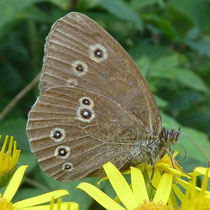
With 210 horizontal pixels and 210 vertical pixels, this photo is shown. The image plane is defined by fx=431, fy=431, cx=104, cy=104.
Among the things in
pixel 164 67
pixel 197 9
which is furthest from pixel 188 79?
pixel 197 9

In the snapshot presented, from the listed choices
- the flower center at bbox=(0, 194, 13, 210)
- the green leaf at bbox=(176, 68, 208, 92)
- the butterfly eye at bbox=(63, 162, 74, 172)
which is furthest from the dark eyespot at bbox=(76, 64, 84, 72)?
the green leaf at bbox=(176, 68, 208, 92)

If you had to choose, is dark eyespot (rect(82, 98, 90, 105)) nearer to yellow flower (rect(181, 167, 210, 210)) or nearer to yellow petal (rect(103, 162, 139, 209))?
yellow petal (rect(103, 162, 139, 209))

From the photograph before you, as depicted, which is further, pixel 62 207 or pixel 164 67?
pixel 164 67

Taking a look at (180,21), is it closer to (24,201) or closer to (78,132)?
(78,132)

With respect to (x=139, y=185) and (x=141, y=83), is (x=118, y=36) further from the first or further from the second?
(x=139, y=185)

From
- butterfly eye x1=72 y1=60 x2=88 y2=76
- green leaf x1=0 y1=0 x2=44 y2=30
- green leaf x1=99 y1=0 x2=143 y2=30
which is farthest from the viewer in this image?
green leaf x1=99 y1=0 x2=143 y2=30

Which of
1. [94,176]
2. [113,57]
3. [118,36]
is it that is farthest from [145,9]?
[94,176]
